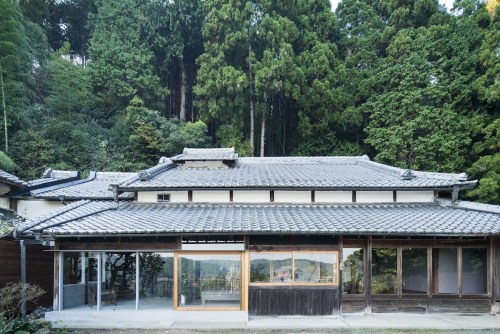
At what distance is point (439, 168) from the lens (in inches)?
714

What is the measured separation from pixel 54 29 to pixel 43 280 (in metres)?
27.2

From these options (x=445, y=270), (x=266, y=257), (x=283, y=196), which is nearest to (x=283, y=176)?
(x=283, y=196)

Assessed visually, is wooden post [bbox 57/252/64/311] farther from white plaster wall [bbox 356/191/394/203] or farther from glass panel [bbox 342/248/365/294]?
white plaster wall [bbox 356/191/394/203]

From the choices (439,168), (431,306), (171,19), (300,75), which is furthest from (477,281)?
(171,19)

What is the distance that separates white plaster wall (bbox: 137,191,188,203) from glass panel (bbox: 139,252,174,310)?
1934 mm

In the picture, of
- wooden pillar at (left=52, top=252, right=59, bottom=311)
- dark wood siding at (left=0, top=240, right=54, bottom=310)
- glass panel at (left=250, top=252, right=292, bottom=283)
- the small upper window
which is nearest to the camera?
wooden pillar at (left=52, top=252, right=59, bottom=311)

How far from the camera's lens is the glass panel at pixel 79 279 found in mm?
9336

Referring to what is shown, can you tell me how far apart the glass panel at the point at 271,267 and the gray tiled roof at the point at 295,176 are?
→ 221cm

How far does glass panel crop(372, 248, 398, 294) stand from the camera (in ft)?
31.4

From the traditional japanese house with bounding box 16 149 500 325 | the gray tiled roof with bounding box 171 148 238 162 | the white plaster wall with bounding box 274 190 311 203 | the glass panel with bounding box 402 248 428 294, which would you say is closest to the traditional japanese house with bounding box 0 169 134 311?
the traditional japanese house with bounding box 16 149 500 325

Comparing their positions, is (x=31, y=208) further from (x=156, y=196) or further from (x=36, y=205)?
(x=156, y=196)

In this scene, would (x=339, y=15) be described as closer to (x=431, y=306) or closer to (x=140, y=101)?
(x=140, y=101)

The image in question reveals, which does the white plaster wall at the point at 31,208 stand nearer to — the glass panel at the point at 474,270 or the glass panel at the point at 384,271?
the glass panel at the point at 384,271

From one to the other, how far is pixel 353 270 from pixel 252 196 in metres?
3.61
